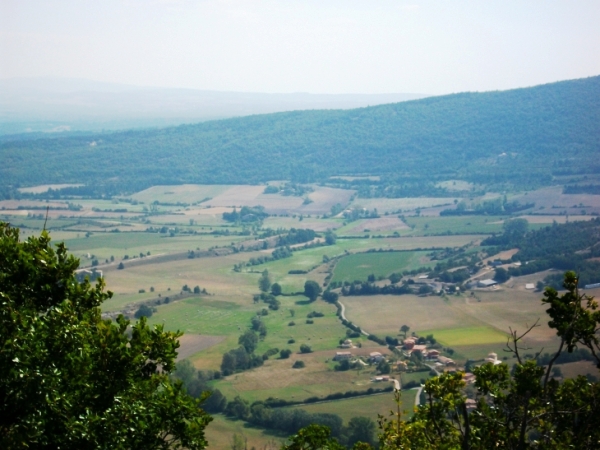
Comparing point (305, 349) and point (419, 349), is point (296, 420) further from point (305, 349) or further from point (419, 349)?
point (305, 349)

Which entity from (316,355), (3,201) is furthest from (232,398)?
(3,201)

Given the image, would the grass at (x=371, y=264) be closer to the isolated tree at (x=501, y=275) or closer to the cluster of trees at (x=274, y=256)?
the cluster of trees at (x=274, y=256)

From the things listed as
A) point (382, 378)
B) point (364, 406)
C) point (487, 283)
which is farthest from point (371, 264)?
point (364, 406)

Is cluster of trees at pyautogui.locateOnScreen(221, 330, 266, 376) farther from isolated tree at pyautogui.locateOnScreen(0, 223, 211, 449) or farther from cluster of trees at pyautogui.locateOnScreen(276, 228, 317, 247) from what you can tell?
cluster of trees at pyautogui.locateOnScreen(276, 228, 317, 247)

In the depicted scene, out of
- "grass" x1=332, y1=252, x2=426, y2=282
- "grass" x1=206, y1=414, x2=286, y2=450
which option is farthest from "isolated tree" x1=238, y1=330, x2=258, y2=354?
"grass" x1=332, y1=252, x2=426, y2=282

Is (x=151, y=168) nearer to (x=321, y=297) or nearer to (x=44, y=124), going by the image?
(x=321, y=297)
